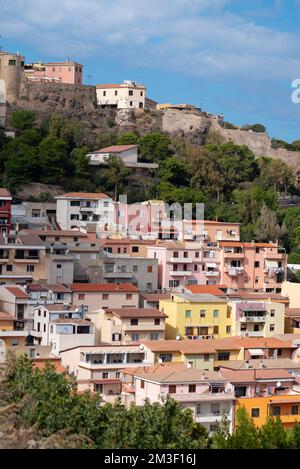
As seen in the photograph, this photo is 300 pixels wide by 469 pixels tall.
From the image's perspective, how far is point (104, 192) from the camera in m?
42.5

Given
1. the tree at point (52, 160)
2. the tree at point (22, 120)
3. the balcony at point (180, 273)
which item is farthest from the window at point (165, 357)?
the tree at point (22, 120)

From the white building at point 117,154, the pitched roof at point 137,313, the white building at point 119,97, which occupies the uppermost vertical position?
the white building at point 119,97

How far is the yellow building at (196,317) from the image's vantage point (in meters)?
30.2

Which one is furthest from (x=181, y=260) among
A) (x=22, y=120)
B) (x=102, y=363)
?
(x=22, y=120)

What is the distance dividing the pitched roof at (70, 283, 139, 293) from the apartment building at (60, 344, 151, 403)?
13.3 ft

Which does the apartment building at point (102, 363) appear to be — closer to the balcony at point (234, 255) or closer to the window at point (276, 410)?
the window at point (276, 410)

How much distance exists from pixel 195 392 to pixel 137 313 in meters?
6.03

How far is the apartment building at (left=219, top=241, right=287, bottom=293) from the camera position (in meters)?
35.9

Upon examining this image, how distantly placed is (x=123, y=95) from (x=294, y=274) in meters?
15.8

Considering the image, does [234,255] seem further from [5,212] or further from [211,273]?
[5,212]

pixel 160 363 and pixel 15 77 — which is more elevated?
pixel 15 77

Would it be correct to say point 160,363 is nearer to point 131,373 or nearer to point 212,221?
point 131,373

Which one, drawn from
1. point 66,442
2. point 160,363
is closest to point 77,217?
→ point 160,363

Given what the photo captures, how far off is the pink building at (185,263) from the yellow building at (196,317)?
3843mm
